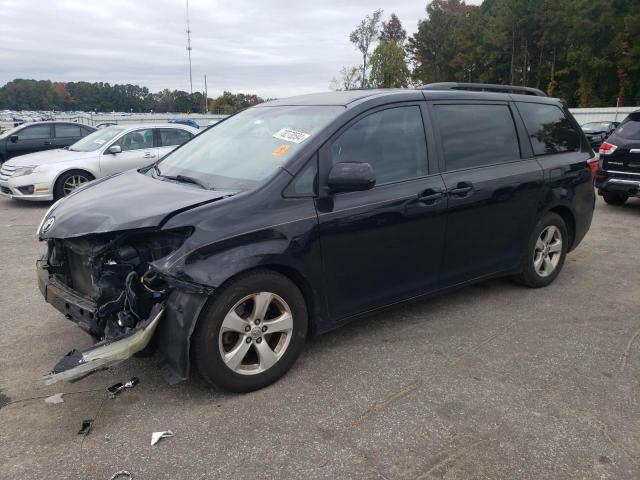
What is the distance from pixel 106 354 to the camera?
9.22 feet

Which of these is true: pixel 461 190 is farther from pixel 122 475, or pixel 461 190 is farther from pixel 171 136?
pixel 171 136

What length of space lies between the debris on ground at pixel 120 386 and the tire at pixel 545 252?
3.46 metres

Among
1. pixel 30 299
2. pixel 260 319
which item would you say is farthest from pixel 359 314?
pixel 30 299

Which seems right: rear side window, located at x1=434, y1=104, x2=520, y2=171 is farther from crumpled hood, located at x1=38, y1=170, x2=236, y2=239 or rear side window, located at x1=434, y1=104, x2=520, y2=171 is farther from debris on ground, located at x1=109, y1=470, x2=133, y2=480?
debris on ground, located at x1=109, y1=470, x2=133, y2=480

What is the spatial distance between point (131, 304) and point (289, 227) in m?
1.00

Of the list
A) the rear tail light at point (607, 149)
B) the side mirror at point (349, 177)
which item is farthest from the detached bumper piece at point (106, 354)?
the rear tail light at point (607, 149)

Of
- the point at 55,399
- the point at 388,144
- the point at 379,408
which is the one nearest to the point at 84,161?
the point at 55,399

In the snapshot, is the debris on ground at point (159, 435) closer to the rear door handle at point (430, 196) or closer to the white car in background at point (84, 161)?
the rear door handle at point (430, 196)

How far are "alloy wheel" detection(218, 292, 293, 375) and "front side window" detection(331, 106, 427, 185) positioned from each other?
103 centimetres

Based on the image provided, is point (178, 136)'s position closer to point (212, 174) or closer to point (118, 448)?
point (212, 174)

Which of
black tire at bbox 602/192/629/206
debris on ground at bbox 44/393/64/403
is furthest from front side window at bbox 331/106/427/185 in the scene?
black tire at bbox 602/192/629/206

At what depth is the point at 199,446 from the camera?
8.81 feet

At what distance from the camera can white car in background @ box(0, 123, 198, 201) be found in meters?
9.63

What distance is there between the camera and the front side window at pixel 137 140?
1044 cm
